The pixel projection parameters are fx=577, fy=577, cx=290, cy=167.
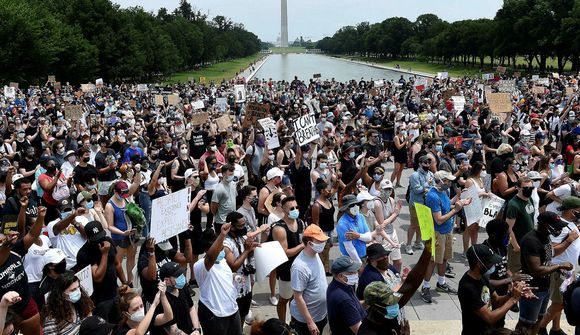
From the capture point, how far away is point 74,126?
16328 mm

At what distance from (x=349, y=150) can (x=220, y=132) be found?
18.6ft

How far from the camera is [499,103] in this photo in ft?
60.4

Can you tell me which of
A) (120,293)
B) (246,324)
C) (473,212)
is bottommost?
(246,324)

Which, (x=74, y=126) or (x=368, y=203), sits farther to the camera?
(x=74, y=126)

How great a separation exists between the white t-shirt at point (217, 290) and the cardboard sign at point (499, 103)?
47.1ft

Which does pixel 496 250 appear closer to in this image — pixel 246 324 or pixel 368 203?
pixel 368 203

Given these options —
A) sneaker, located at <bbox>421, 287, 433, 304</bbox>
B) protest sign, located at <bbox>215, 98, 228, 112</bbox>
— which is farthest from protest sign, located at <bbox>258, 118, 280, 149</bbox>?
protest sign, located at <bbox>215, 98, 228, 112</bbox>

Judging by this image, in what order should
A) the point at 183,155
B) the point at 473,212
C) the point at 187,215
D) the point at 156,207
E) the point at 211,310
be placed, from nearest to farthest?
1. the point at 211,310
2. the point at 156,207
3. the point at 187,215
4. the point at 473,212
5. the point at 183,155

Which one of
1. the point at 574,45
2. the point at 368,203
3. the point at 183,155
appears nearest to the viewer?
the point at 368,203

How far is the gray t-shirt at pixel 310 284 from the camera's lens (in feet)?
19.4

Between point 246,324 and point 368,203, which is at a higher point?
point 368,203

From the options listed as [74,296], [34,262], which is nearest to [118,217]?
[34,262]

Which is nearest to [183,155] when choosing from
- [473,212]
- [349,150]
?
[349,150]

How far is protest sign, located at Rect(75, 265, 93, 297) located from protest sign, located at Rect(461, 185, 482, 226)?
555 centimetres
